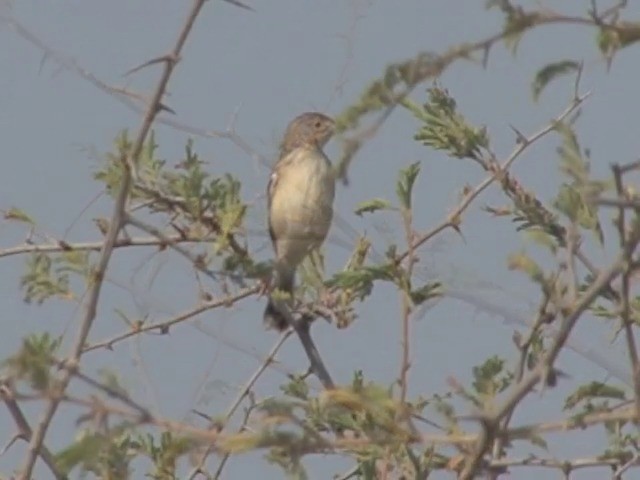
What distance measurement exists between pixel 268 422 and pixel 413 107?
84.1 inches

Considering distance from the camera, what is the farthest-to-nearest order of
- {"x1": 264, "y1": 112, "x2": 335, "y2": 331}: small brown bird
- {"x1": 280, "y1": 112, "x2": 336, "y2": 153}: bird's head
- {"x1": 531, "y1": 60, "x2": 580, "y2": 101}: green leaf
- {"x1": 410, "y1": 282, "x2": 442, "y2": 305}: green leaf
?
{"x1": 280, "y1": 112, "x2": 336, "y2": 153}: bird's head < {"x1": 264, "y1": 112, "x2": 335, "y2": 331}: small brown bird < {"x1": 410, "y1": 282, "x2": 442, "y2": 305}: green leaf < {"x1": 531, "y1": 60, "x2": 580, "y2": 101}: green leaf

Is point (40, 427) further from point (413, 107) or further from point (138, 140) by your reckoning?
point (413, 107)

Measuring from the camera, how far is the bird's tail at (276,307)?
15.7 feet

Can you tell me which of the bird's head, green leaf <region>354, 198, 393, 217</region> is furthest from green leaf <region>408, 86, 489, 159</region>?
the bird's head

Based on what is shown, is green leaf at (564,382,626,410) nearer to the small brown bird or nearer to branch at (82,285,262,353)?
branch at (82,285,262,353)

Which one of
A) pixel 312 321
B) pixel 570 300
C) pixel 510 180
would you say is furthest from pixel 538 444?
pixel 312 321

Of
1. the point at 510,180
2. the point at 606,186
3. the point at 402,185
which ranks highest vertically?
the point at 510,180

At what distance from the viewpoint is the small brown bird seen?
7.15 meters

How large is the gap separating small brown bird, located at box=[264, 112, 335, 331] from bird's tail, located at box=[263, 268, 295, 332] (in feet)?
3.89

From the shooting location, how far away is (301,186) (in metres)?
8.05

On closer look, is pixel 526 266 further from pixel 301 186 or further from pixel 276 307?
pixel 301 186

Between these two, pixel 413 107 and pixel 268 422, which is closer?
pixel 268 422

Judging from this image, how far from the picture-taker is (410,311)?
354cm

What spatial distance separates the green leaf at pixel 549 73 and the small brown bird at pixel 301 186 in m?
3.99
